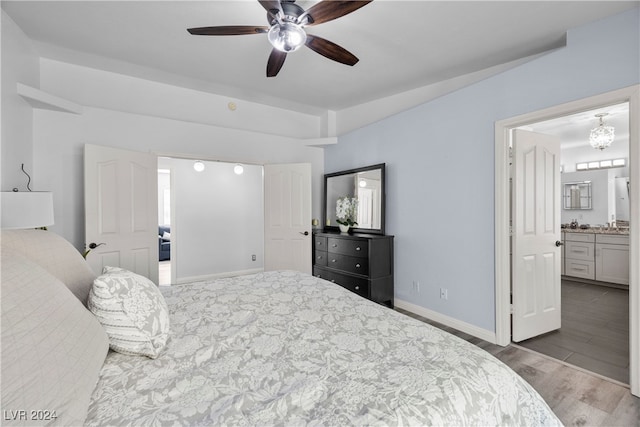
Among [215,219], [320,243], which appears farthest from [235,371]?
[215,219]

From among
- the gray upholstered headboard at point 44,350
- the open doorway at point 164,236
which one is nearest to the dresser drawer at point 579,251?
the gray upholstered headboard at point 44,350

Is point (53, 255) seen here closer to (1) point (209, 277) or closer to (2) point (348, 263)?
(2) point (348, 263)

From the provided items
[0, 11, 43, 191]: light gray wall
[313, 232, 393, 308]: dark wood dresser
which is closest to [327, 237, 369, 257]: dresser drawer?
[313, 232, 393, 308]: dark wood dresser

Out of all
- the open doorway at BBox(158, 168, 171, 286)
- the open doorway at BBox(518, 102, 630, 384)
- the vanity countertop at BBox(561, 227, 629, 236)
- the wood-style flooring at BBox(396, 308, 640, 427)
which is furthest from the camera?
the open doorway at BBox(158, 168, 171, 286)

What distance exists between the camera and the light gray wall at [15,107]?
7.49 feet

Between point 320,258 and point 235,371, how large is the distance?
3122mm

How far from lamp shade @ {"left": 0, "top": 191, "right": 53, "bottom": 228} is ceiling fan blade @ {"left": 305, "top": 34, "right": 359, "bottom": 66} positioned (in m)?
2.28

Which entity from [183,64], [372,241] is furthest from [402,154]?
[183,64]

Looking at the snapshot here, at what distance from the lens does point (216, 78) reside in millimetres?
3277

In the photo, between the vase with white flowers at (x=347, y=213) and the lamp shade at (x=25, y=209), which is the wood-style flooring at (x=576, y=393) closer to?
the vase with white flowers at (x=347, y=213)

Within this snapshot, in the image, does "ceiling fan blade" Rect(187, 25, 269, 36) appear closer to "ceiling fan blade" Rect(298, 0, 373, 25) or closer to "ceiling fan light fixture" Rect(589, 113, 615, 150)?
"ceiling fan blade" Rect(298, 0, 373, 25)

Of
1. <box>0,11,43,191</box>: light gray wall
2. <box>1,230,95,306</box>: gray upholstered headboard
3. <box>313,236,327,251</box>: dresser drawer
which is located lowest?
<box>313,236,327,251</box>: dresser drawer

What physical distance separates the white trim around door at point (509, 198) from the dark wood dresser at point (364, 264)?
120 cm

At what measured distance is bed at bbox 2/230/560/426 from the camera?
69 cm
